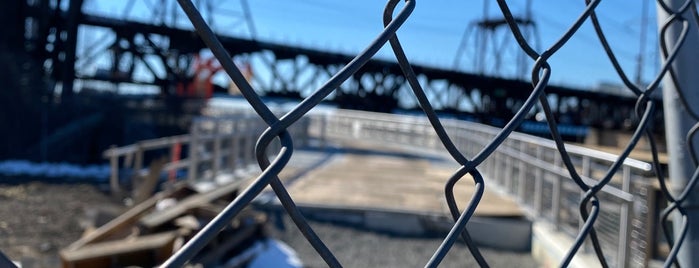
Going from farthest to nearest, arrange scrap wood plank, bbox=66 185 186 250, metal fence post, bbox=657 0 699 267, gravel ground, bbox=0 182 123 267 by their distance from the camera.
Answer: gravel ground, bbox=0 182 123 267 → scrap wood plank, bbox=66 185 186 250 → metal fence post, bbox=657 0 699 267

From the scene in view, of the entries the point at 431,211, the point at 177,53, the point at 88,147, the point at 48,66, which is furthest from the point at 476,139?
the point at 177,53

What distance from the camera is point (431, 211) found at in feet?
25.1

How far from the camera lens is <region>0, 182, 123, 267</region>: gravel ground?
6.85 meters

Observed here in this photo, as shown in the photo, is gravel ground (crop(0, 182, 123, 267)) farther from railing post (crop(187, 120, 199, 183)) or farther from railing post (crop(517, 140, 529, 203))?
railing post (crop(517, 140, 529, 203))

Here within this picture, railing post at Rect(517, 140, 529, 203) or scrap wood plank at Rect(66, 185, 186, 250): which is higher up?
railing post at Rect(517, 140, 529, 203)

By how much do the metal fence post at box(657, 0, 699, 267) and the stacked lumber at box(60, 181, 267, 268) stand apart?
14.0 ft

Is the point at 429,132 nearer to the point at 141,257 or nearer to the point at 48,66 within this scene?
the point at 141,257

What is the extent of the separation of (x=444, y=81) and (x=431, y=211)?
36.7m

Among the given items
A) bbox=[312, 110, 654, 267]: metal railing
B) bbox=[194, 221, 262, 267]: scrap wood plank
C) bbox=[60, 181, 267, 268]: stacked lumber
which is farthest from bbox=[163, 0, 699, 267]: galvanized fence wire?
bbox=[194, 221, 262, 267]: scrap wood plank

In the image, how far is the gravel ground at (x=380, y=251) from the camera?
247 inches

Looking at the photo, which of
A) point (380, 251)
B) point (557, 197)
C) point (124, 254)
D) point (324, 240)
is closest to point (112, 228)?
point (124, 254)

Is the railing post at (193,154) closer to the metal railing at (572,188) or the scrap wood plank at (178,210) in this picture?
the scrap wood plank at (178,210)

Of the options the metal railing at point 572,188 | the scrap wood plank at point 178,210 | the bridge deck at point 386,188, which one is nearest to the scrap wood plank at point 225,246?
the scrap wood plank at point 178,210

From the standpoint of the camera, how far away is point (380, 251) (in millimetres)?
6605
